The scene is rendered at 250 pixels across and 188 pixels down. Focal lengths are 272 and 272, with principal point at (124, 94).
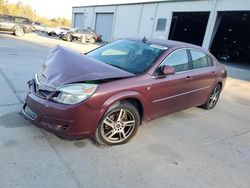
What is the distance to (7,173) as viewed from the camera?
297 centimetres

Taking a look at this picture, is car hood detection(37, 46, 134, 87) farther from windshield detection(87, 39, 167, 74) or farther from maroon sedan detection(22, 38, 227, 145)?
windshield detection(87, 39, 167, 74)

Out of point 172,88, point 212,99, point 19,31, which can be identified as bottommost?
point 19,31

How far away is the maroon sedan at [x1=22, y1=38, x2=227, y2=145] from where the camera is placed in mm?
3498

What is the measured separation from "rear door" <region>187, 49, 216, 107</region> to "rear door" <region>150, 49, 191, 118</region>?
234 millimetres

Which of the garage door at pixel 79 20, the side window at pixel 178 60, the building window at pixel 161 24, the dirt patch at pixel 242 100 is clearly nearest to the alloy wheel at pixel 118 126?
the side window at pixel 178 60

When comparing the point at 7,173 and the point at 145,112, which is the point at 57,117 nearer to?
the point at 7,173

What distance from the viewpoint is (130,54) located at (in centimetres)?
478

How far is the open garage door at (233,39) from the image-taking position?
25375 mm

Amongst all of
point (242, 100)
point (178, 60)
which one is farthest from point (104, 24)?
point (178, 60)

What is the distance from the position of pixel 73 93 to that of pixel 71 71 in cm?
41

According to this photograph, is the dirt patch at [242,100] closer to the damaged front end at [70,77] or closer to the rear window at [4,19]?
the damaged front end at [70,77]

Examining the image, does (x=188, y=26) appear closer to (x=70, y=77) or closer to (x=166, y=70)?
(x=166, y=70)

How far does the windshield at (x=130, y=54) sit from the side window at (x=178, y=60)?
0.62ft

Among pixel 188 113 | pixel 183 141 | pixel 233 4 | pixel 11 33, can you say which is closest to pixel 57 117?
pixel 183 141
